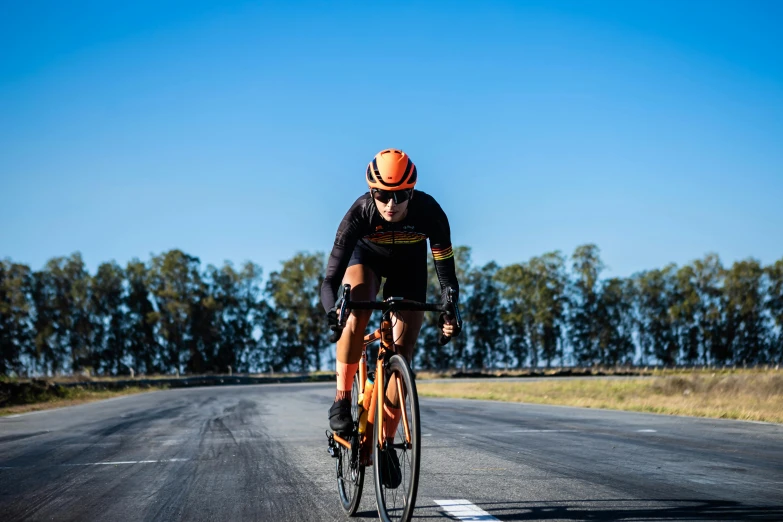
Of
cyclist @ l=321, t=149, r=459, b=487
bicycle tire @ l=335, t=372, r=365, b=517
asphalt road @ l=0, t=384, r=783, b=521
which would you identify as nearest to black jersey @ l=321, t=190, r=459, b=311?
cyclist @ l=321, t=149, r=459, b=487

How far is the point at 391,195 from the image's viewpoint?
4.48 meters

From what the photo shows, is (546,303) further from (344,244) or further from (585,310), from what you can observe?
(344,244)

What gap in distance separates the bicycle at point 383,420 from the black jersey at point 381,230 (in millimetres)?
249

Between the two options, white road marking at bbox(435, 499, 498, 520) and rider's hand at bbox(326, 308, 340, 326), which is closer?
rider's hand at bbox(326, 308, 340, 326)

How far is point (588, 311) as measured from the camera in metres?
90.5

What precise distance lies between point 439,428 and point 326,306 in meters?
7.22

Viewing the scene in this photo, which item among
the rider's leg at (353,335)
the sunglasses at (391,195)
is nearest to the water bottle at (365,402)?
the rider's leg at (353,335)

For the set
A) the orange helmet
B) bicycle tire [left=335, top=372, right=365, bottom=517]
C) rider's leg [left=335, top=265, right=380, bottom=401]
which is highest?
the orange helmet

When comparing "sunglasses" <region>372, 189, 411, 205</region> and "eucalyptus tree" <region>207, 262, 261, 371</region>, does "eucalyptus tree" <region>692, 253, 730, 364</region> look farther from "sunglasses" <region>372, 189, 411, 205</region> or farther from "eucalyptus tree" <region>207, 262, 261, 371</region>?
"sunglasses" <region>372, 189, 411, 205</region>

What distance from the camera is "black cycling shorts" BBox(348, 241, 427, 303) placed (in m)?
4.91

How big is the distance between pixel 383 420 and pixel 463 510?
39.6 inches

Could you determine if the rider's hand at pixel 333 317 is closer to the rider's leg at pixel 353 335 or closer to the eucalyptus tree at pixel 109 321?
the rider's leg at pixel 353 335

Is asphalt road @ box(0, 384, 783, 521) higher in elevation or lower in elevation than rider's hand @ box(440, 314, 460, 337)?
lower

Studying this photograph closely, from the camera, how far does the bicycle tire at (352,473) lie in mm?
4715
